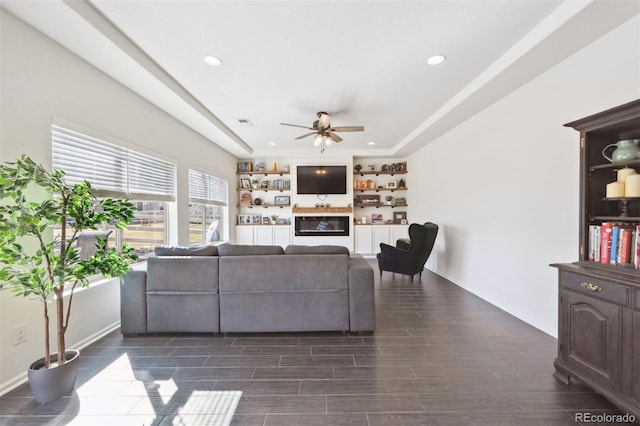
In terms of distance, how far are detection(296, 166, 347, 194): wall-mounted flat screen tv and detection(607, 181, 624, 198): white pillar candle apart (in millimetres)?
4959

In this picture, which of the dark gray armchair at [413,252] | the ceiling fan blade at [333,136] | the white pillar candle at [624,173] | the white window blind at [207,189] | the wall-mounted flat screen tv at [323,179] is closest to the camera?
the white pillar candle at [624,173]

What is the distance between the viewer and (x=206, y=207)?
5.25 meters

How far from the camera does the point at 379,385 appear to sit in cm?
187

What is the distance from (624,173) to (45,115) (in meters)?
4.27

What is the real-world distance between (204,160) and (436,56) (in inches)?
161

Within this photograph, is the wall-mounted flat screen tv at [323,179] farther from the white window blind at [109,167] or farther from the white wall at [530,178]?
the white window blind at [109,167]

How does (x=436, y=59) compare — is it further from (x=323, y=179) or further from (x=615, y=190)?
(x=323, y=179)

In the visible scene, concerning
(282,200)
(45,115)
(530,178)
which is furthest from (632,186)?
(282,200)

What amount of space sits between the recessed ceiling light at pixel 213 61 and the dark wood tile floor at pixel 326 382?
276cm

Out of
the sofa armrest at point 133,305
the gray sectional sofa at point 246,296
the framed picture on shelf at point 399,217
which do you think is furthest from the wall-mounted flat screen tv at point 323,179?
the sofa armrest at point 133,305

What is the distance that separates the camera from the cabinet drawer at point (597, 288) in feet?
4.97

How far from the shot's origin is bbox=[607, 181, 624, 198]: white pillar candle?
5.65ft

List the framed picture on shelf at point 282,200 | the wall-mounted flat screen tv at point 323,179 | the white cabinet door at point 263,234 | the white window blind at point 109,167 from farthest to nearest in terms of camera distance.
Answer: the framed picture on shelf at point 282,200, the white cabinet door at point 263,234, the wall-mounted flat screen tv at point 323,179, the white window blind at point 109,167

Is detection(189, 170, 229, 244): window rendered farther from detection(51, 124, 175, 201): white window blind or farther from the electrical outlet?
the electrical outlet
